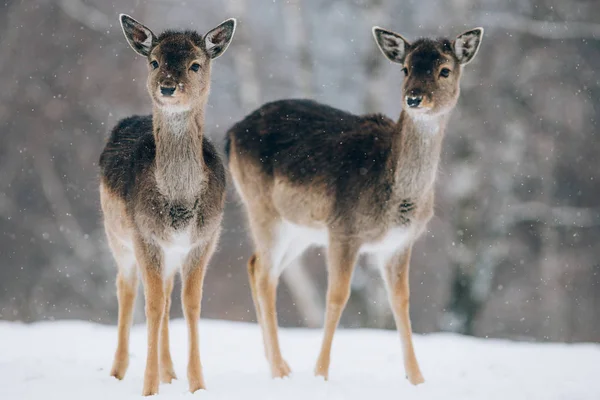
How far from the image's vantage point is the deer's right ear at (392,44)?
761cm

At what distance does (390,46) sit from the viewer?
7691 millimetres

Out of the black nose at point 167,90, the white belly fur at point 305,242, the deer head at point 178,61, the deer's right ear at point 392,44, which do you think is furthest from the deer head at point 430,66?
the black nose at point 167,90

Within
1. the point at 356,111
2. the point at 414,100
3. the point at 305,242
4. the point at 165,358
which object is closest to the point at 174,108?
the point at 414,100

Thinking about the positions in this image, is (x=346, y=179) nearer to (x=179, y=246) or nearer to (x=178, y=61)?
(x=179, y=246)

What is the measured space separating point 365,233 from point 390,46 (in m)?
1.52

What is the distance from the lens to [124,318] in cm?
746

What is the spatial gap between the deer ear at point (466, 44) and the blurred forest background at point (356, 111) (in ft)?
17.9

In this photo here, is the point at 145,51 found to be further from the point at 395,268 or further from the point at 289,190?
the point at 395,268

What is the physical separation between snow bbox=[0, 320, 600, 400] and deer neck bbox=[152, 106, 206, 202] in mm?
1401

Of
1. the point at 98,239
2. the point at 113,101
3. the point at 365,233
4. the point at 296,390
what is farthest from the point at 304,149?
the point at 98,239

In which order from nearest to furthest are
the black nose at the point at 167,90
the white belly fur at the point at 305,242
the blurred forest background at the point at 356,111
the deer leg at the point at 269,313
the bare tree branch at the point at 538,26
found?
the black nose at the point at 167,90, the white belly fur at the point at 305,242, the deer leg at the point at 269,313, the bare tree branch at the point at 538,26, the blurred forest background at the point at 356,111

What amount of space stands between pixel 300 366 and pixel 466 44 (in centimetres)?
332

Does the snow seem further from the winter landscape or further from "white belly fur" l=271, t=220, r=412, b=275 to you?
"white belly fur" l=271, t=220, r=412, b=275

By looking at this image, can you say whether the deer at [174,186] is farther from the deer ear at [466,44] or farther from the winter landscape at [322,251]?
the deer ear at [466,44]
